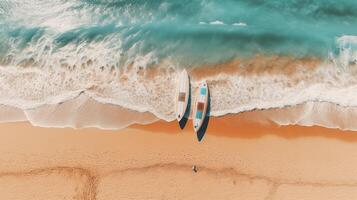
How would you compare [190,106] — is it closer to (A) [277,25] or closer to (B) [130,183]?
(B) [130,183]

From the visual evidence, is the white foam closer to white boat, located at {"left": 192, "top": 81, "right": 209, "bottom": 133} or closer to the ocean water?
the ocean water

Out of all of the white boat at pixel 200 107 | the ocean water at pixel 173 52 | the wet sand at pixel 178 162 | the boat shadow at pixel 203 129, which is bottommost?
the wet sand at pixel 178 162

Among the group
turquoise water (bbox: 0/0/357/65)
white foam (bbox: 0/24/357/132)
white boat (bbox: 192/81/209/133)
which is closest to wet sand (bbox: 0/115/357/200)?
white boat (bbox: 192/81/209/133)

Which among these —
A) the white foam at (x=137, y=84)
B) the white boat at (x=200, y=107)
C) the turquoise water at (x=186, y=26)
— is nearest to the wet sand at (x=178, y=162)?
the white boat at (x=200, y=107)

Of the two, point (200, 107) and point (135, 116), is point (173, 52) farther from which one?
point (135, 116)

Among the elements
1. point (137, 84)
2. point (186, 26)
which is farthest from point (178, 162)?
point (186, 26)

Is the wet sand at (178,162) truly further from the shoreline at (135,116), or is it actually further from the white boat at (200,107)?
the white boat at (200,107)
